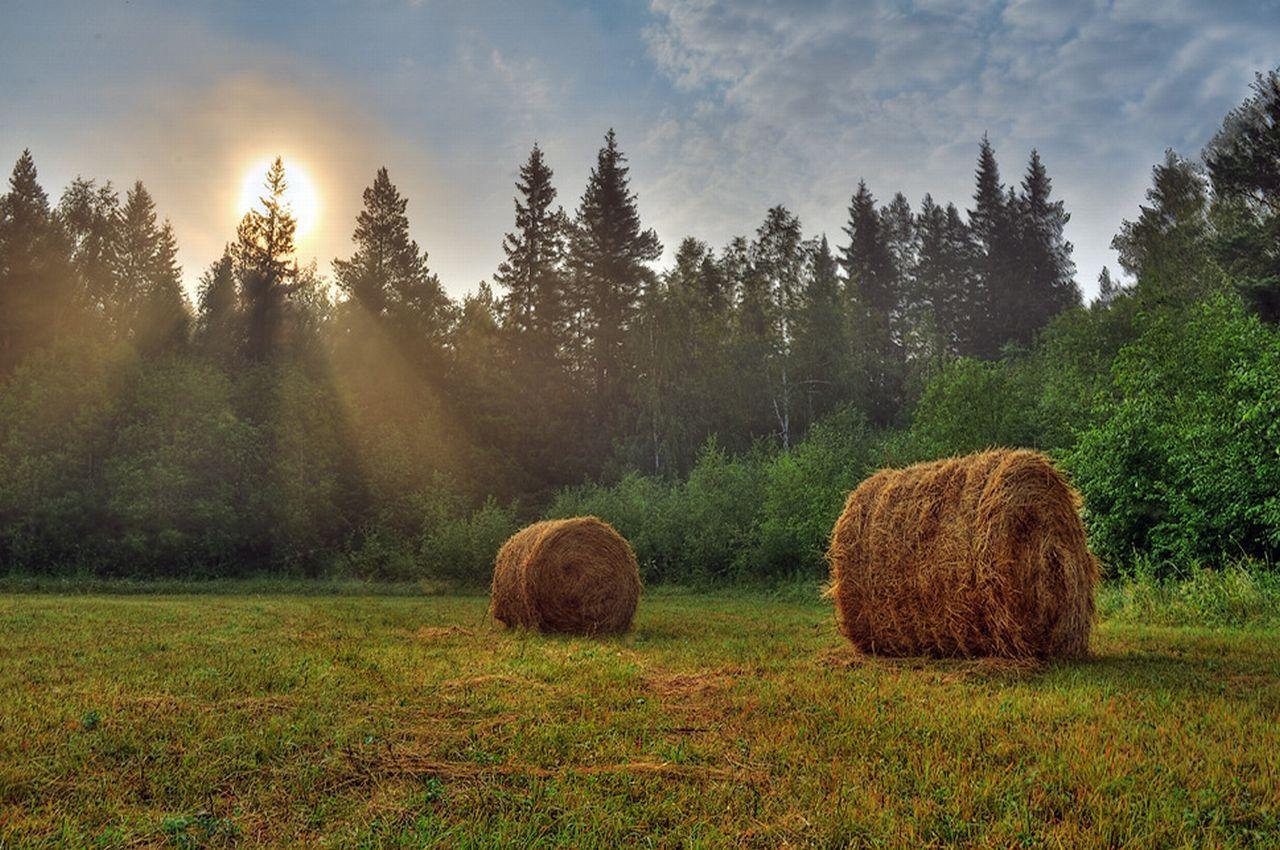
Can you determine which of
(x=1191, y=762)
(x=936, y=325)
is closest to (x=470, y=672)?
(x=1191, y=762)

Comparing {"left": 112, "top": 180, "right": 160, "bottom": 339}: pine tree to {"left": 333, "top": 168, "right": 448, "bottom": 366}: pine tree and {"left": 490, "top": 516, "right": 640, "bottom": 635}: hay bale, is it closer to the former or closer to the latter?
{"left": 333, "top": 168, "right": 448, "bottom": 366}: pine tree

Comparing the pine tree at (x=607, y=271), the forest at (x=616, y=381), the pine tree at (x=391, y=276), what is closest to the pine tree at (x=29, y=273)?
the forest at (x=616, y=381)

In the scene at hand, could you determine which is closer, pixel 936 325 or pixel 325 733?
pixel 325 733

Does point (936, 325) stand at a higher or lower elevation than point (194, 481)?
higher

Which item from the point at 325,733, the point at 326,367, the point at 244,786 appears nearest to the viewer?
the point at 244,786

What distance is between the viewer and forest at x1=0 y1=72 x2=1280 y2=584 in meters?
19.1

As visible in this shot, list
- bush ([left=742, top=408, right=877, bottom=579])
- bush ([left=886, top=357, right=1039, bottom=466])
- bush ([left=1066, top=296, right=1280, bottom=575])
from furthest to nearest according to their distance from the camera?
1. bush ([left=886, top=357, right=1039, bottom=466])
2. bush ([left=742, top=408, right=877, bottom=579])
3. bush ([left=1066, top=296, right=1280, bottom=575])

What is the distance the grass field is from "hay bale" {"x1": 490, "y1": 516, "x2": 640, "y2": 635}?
348 centimetres

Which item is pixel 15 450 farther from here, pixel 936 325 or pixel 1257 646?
pixel 936 325

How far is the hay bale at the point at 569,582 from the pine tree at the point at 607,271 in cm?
3083

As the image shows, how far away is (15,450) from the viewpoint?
95.3ft

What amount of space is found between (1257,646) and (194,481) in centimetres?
3374

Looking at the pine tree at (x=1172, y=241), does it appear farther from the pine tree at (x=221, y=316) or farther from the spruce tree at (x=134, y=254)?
the spruce tree at (x=134, y=254)

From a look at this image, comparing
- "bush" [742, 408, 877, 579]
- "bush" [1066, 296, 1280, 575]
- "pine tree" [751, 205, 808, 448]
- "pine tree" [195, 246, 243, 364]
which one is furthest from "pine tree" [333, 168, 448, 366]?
"bush" [1066, 296, 1280, 575]
